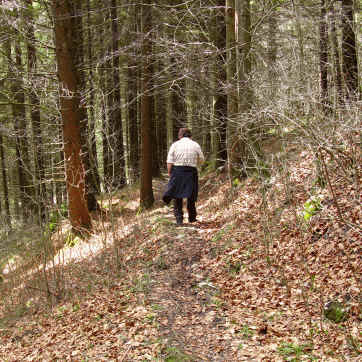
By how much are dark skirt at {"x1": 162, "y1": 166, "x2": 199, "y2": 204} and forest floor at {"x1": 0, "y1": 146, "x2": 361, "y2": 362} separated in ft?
2.40

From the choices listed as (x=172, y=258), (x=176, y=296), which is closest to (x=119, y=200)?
(x=172, y=258)

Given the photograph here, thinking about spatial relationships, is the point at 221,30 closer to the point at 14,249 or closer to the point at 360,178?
the point at 360,178

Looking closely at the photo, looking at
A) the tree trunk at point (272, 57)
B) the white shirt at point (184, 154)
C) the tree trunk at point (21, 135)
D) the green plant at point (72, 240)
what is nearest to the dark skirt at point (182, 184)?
the white shirt at point (184, 154)

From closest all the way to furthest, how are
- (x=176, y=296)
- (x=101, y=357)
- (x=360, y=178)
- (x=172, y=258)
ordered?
(x=101, y=357) → (x=176, y=296) → (x=360, y=178) → (x=172, y=258)

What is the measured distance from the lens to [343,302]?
4.58 metres

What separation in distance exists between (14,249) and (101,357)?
9.19 meters

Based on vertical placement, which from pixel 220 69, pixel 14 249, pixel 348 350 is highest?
pixel 220 69

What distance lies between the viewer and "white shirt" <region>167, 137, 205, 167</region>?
27.9 feet

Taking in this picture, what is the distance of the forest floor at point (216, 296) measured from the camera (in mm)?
4355

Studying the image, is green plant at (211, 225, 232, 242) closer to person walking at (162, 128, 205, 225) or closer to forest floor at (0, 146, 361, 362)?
forest floor at (0, 146, 361, 362)

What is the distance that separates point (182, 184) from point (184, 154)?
666 mm

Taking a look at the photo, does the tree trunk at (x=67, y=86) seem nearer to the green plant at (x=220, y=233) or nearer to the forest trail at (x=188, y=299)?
the forest trail at (x=188, y=299)

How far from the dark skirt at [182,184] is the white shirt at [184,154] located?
0.37 feet

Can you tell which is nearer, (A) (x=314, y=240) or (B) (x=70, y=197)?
(A) (x=314, y=240)
